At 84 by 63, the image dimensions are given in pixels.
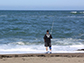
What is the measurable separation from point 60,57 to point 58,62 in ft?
2.30

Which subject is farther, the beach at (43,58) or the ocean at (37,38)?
the ocean at (37,38)

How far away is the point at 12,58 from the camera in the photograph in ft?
23.6

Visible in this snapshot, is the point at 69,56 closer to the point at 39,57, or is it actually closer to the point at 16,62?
the point at 39,57

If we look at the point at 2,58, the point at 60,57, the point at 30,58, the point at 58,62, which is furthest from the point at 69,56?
the point at 2,58

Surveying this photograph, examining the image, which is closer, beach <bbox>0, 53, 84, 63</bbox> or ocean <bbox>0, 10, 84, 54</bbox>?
beach <bbox>0, 53, 84, 63</bbox>

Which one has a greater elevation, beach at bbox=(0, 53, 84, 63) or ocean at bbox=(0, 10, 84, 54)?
beach at bbox=(0, 53, 84, 63)

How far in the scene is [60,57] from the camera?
7324 millimetres

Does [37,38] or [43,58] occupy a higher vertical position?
[43,58]

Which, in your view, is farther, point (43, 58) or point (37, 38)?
point (37, 38)

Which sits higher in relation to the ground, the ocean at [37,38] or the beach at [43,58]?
the beach at [43,58]

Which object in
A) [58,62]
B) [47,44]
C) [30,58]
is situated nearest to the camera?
[58,62]

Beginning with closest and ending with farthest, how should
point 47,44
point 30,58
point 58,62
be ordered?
point 58,62
point 30,58
point 47,44

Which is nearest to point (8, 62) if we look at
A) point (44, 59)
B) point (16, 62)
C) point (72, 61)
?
point (16, 62)

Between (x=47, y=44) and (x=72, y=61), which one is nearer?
(x=72, y=61)
